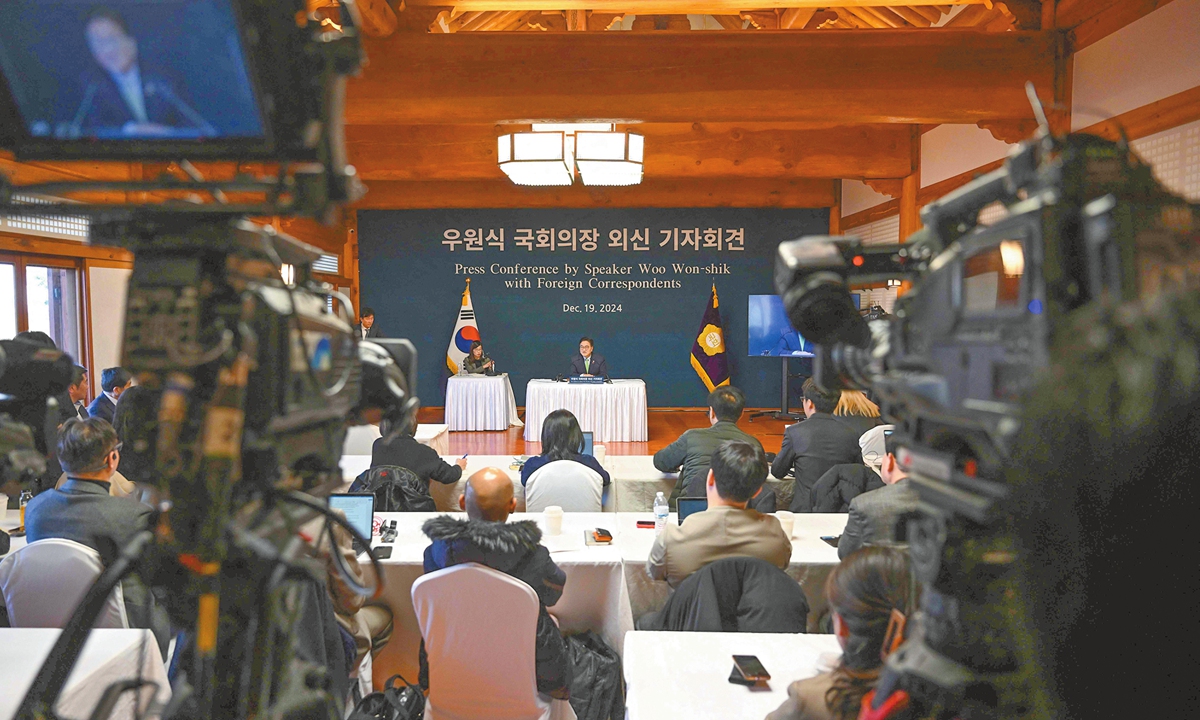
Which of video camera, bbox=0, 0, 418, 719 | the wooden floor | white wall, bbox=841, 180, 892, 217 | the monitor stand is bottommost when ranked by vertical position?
the wooden floor

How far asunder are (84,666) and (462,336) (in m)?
7.95

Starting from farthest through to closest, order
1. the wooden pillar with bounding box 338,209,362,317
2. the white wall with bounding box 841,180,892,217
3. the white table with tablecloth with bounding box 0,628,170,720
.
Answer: the wooden pillar with bounding box 338,209,362,317 → the white wall with bounding box 841,180,892,217 → the white table with tablecloth with bounding box 0,628,170,720

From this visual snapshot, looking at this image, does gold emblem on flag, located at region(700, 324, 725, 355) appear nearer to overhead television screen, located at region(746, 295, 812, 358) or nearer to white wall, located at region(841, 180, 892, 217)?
overhead television screen, located at region(746, 295, 812, 358)

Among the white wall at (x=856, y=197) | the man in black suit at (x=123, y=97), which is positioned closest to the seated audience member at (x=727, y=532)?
the man in black suit at (x=123, y=97)

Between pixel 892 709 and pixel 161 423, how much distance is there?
1.71 feet

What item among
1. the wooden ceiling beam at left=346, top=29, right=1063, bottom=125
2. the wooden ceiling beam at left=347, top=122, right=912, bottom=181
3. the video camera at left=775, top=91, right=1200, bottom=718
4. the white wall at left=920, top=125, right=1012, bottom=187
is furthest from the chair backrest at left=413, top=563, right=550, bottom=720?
the wooden ceiling beam at left=347, top=122, right=912, bottom=181

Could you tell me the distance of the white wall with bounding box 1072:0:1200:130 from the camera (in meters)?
3.27

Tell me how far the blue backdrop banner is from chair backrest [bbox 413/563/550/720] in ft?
25.5

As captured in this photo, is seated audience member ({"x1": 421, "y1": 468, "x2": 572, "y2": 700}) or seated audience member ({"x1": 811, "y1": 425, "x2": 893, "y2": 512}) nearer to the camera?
seated audience member ({"x1": 421, "y1": 468, "x2": 572, "y2": 700})

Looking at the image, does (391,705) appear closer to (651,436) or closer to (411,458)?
(411,458)

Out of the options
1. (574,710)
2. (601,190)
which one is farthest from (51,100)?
(601,190)

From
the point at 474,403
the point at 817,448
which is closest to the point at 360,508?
the point at 817,448

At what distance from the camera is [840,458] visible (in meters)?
3.41

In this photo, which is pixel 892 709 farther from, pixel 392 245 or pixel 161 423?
pixel 392 245
